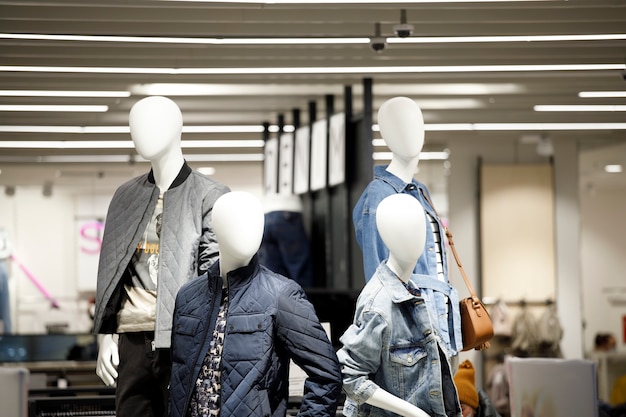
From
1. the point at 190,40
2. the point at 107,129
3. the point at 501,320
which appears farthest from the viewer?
the point at 501,320

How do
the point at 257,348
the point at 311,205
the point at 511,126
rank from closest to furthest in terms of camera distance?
the point at 257,348 < the point at 311,205 < the point at 511,126

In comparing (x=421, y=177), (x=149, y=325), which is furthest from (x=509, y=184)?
(x=149, y=325)

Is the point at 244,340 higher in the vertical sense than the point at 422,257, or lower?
lower

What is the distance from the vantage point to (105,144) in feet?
36.7

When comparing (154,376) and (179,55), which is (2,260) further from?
(154,376)

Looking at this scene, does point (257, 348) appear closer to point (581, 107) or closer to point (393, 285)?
point (393, 285)

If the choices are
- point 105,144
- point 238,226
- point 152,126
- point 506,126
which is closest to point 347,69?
point 506,126

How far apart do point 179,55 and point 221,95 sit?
1.65 meters

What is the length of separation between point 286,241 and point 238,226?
6062mm

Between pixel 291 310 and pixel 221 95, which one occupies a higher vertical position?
pixel 221 95

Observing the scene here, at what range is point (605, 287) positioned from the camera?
15328mm

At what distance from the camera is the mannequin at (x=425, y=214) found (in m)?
3.69

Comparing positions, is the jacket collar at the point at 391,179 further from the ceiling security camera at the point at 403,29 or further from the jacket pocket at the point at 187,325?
the ceiling security camera at the point at 403,29

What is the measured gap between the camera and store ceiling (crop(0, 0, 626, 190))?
638cm
